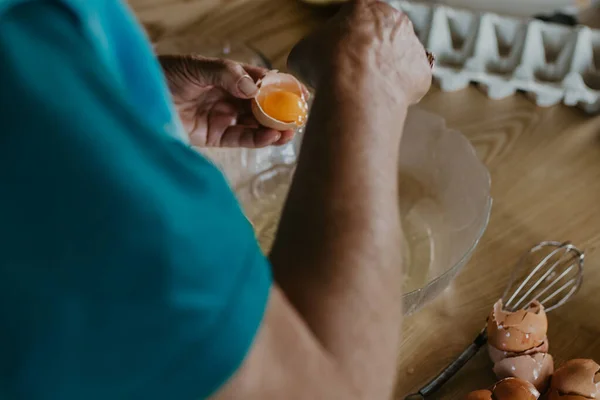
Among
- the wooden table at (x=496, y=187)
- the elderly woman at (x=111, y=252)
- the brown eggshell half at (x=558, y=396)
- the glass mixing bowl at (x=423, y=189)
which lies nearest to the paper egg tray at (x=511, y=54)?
the wooden table at (x=496, y=187)

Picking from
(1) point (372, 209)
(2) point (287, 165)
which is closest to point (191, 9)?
(2) point (287, 165)

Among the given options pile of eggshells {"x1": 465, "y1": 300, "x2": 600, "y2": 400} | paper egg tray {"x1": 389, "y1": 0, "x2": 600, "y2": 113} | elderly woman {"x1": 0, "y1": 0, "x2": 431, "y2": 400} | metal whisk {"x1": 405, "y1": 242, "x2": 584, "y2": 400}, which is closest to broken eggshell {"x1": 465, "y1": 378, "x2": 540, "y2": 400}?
pile of eggshells {"x1": 465, "y1": 300, "x2": 600, "y2": 400}

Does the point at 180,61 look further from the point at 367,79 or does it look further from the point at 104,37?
the point at 104,37

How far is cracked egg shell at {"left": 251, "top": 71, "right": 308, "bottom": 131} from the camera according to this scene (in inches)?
26.7

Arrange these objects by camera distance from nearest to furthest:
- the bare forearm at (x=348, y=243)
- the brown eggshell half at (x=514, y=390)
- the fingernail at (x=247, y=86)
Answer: the bare forearm at (x=348, y=243)
the brown eggshell half at (x=514, y=390)
the fingernail at (x=247, y=86)

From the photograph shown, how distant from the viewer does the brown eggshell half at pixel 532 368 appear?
1.85 feet

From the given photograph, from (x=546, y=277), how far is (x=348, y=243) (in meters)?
0.41

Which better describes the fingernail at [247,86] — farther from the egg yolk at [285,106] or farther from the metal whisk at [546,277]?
the metal whisk at [546,277]

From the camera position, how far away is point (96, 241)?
9.2 inches

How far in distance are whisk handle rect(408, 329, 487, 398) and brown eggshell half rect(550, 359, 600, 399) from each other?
3.0 inches

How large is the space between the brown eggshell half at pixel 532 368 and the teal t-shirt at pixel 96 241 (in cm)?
39

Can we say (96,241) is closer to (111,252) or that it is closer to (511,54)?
(111,252)

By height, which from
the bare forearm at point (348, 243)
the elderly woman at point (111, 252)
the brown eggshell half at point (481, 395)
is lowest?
the brown eggshell half at point (481, 395)

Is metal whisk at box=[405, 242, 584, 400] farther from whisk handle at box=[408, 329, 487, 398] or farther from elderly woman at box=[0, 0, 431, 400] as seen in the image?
elderly woman at box=[0, 0, 431, 400]
